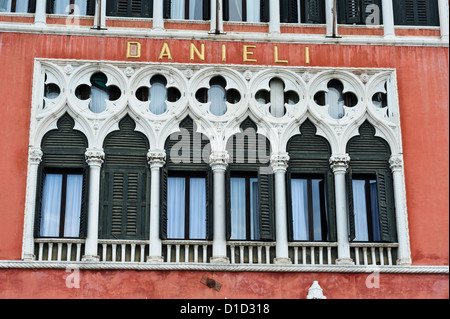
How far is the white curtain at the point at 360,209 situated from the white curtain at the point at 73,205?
18.7 feet

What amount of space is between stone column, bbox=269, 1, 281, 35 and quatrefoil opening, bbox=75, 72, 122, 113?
359cm

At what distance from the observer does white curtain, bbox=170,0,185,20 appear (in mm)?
20750

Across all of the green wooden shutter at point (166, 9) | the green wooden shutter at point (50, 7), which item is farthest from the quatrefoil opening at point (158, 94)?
the green wooden shutter at point (50, 7)

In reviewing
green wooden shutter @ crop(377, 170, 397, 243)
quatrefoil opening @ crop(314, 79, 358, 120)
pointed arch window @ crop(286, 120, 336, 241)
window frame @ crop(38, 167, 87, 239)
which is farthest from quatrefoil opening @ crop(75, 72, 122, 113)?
green wooden shutter @ crop(377, 170, 397, 243)

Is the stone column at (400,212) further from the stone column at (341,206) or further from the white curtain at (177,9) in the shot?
the white curtain at (177,9)

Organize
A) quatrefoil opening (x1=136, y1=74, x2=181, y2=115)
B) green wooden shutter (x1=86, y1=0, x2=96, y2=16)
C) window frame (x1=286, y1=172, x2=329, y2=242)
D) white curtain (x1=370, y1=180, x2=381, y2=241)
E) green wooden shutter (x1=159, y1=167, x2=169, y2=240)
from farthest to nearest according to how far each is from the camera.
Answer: green wooden shutter (x1=86, y1=0, x2=96, y2=16) < quatrefoil opening (x1=136, y1=74, x2=181, y2=115) < white curtain (x1=370, y1=180, x2=381, y2=241) < window frame (x1=286, y1=172, x2=329, y2=242) < green wooden shutter (x1=159, y1=167, x2=169, y2=240)

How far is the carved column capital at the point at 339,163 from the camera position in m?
19.5

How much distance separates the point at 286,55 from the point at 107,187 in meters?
4.77

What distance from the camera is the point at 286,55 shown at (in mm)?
20250

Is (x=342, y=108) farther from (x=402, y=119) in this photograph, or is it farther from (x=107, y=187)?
(x=107, y=187)

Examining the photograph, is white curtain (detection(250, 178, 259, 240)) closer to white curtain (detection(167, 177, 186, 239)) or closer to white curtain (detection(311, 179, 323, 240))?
white curtain (detection(311, 179, 323, 240))
